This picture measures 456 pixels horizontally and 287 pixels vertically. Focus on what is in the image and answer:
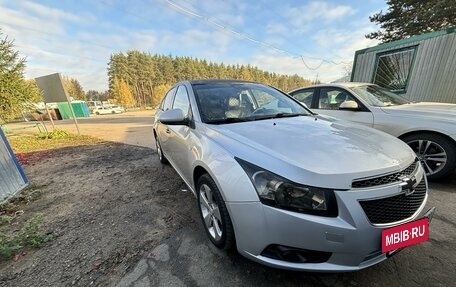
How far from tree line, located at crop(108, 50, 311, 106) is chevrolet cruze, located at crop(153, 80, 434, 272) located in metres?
48.8

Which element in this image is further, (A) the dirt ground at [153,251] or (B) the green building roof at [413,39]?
(B) the green building roof at [413,39]

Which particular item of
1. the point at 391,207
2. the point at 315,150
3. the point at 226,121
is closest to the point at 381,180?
the point at 391,207

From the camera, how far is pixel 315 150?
1.65 meters

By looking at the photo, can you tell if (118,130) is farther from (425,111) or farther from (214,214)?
(425,111)

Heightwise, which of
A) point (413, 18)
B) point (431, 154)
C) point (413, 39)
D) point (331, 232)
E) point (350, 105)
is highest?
point (413, 18)

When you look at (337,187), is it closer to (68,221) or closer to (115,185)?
(68,221)

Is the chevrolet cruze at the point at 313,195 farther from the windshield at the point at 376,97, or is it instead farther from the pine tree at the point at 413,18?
the pine tree at the point at 413,18

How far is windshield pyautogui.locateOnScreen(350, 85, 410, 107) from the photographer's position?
3814mm

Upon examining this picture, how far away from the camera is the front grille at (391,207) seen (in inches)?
53.9

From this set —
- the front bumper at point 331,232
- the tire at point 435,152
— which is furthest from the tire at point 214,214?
the tire at point 435,152

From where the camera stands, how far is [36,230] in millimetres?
2686

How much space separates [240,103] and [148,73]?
58371mm

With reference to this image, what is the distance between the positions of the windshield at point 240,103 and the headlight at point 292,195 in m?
0.98

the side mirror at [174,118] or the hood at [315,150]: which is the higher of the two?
the side mirror at [174,118]
